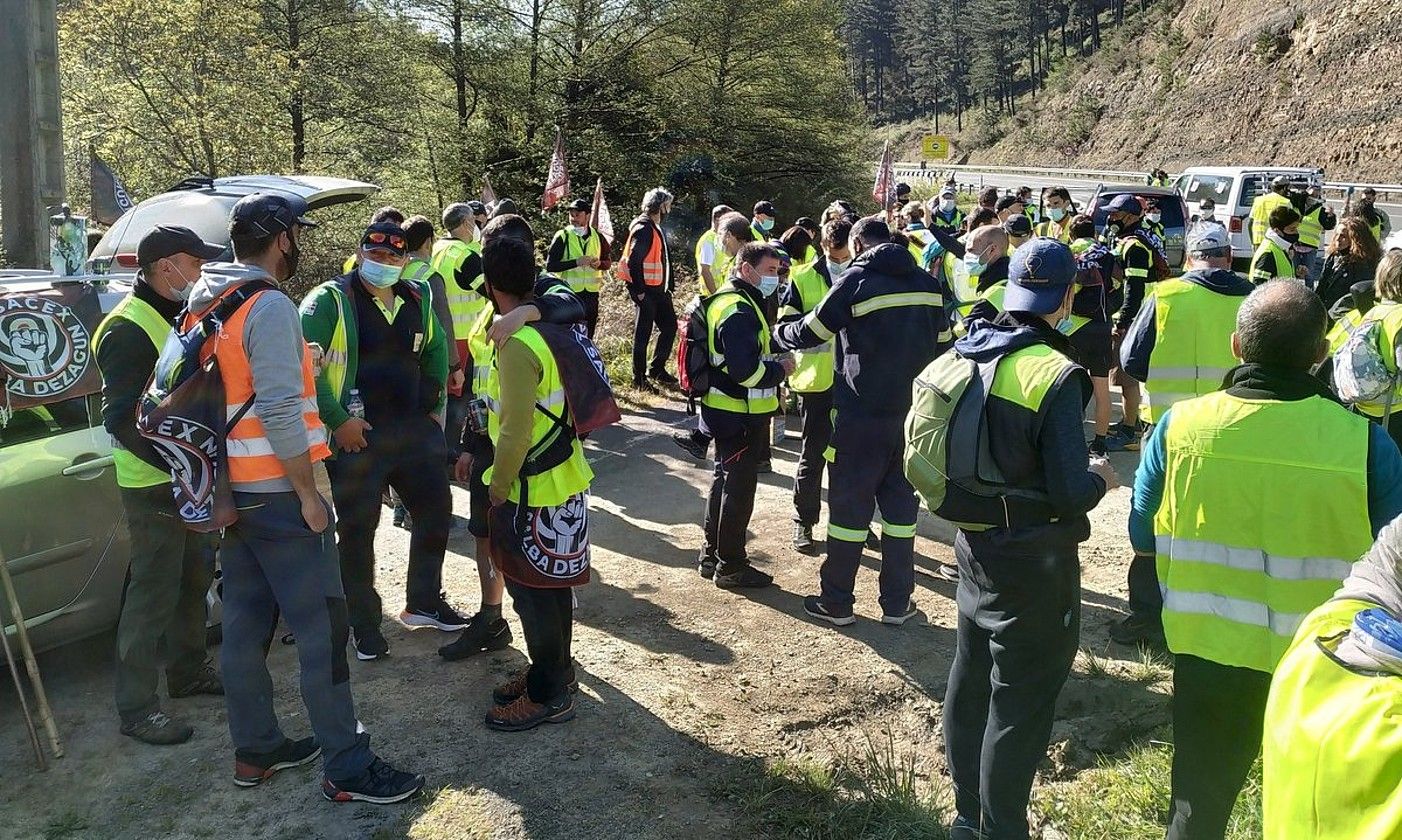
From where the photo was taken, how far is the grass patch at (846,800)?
3705mm

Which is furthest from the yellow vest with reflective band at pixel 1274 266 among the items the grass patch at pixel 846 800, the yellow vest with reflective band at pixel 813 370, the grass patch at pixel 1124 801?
the grass patch at pixel 846 800

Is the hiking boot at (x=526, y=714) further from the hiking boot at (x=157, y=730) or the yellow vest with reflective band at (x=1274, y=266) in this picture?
the yellow vest with reflective band at (x=1274, y=266)

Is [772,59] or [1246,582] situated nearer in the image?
[1246,582]

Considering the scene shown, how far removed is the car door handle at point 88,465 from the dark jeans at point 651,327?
6418 millimetres

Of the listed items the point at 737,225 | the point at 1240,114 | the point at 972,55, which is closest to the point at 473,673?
the point at 737,225

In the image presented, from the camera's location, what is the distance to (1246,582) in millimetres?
2930

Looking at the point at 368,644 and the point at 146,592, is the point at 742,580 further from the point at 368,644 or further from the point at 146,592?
the point at 146,592

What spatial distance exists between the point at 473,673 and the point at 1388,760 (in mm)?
4139

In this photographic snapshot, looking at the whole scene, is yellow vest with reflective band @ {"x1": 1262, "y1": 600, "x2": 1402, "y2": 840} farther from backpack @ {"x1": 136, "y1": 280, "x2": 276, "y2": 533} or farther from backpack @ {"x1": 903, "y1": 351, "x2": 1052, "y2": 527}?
backpack @ {"x1": 136, "y1": 280, "x2": 276, "y2": 533}

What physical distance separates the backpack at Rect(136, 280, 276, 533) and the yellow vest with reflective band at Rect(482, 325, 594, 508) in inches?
39.7

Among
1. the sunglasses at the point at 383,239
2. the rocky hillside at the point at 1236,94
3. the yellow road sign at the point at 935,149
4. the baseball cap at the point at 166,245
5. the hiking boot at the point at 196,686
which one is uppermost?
the rocky hillside at the point at 1236,94

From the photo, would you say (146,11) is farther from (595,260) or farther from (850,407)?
(850,407)

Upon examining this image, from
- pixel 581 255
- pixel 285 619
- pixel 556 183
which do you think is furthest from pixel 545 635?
pixel 556 183

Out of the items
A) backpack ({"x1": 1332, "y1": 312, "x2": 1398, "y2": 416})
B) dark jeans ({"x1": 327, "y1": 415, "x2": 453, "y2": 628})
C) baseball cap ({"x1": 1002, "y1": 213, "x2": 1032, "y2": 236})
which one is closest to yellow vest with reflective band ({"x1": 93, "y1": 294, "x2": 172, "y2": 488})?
dark jeans ({"x1": 327, "y1": 415, "x2": 453, "y2": 628})
